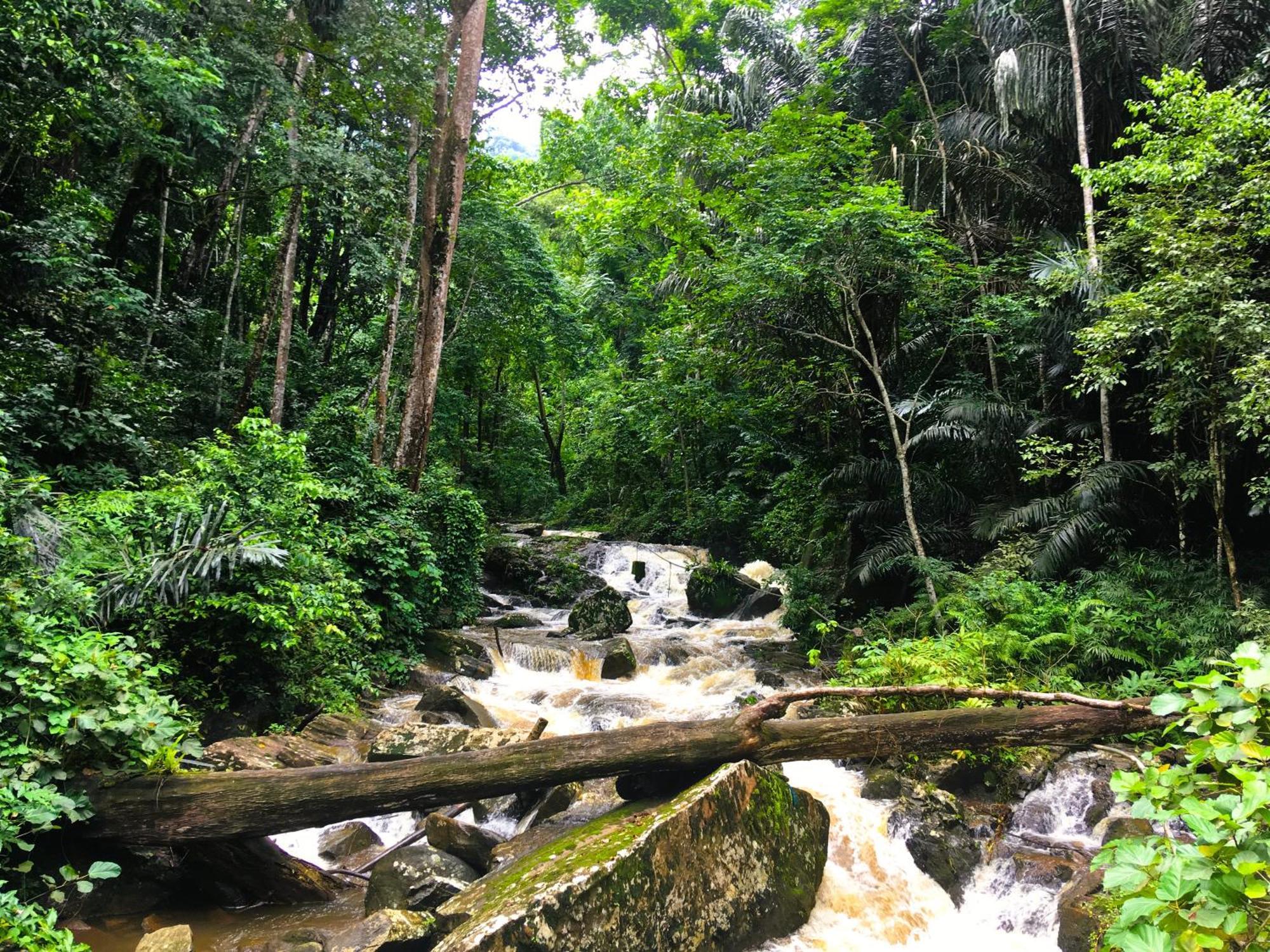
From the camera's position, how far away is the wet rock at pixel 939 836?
509 cm

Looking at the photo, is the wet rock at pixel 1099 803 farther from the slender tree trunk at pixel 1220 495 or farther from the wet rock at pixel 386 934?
the wet rock at pixel 386 934

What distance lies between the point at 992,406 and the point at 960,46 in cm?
909

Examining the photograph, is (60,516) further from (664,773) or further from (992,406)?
(992,406)

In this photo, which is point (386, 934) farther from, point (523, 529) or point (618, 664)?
point (523, 529)

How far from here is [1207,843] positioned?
1.99 m

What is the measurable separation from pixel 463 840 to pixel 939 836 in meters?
3.65

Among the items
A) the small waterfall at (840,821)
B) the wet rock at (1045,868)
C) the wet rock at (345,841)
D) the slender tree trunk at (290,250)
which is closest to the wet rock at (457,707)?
the small waterfall at (840,821)

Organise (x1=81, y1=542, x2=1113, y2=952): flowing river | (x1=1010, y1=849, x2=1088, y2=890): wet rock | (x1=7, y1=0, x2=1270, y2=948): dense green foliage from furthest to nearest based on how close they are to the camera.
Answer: (x1=7, y1=0, x2=1270, y2=948): dense green foliage → (x1=1010, y1=849, x2=1088, y2=890): wet rock → (x1=81, y1=542, x2=1113, y2=952): flowing river

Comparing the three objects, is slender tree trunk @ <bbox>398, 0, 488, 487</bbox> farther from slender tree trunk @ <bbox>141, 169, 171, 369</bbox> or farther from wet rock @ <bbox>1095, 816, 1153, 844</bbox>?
wet rock @ <bbox>1095, 816, 1153, 844</bbox>

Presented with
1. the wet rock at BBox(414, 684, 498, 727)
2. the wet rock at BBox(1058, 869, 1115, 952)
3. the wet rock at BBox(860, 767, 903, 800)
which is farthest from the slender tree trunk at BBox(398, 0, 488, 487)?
the wet rock at BBox(1058, 869, 1115, 952)

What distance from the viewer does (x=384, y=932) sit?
13.1ft

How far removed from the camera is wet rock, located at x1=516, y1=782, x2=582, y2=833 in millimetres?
5488

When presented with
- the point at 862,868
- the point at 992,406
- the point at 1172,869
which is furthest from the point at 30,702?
the point at 992,406

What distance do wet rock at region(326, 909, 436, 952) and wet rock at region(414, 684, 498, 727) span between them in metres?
3.37
